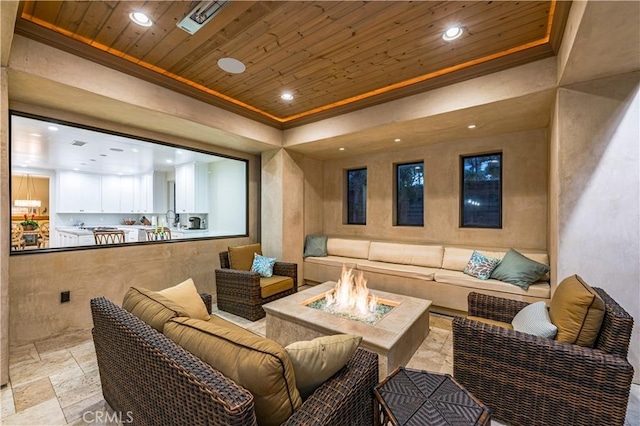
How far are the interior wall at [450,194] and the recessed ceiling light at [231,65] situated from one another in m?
3.04

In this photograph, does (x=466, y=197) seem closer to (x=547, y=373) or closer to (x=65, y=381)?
(x=547, y=373)

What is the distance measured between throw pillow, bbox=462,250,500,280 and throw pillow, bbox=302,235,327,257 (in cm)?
243

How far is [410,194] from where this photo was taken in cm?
501

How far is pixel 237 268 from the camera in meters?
4.02

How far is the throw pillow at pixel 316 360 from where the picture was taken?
1.23 meters

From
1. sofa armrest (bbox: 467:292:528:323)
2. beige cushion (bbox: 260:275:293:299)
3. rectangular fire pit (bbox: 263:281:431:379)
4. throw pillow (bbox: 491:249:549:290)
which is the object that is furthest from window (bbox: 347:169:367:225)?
sofa armrest (bbox: 467:292:528:323)

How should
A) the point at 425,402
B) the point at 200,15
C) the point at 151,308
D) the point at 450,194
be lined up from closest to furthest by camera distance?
the point at 425,402 → the point at 151,308 → the point at 200,15 → the point at 450,194

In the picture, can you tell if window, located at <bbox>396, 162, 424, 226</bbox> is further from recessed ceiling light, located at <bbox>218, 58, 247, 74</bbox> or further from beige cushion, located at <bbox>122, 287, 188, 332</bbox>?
beige cushion, located at <bbox>122, 287, 188, 332</bbox>

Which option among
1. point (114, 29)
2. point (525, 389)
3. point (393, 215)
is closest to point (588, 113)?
point (525, 389)

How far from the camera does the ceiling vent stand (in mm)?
1903

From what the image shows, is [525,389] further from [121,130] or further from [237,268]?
[121,130]

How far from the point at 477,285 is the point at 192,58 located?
4.10 meters

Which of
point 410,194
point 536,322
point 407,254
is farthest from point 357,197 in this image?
point 536,322

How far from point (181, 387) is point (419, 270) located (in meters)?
3.57
